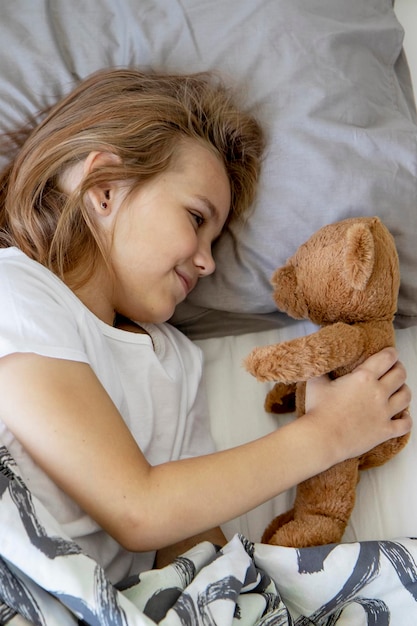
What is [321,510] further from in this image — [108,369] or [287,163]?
[287,163]

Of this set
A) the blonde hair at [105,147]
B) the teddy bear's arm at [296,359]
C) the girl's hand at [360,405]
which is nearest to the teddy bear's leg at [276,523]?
the girl's hand at [360,405]

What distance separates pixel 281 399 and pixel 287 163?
0.37 m

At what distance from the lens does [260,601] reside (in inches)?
30.8

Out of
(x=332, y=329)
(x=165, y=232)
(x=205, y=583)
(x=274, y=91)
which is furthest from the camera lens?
(x=274, y=91)

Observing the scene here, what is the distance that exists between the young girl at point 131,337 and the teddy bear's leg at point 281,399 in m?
0.10

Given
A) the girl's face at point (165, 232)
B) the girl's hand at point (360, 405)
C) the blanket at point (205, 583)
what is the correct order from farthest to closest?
the girl's face at point (165, 232)
the girl's hand at point (360, 405)
the blanket at point (205, 583)

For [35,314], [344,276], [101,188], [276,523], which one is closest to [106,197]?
[101,188]

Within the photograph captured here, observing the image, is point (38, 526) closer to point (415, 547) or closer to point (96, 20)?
point (415, 547)

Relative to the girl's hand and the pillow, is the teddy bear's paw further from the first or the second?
the pillow

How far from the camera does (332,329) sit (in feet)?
2.85

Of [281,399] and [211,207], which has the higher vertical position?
[211,207]

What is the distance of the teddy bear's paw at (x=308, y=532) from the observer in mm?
869

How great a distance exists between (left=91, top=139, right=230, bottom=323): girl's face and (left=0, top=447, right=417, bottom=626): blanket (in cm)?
34

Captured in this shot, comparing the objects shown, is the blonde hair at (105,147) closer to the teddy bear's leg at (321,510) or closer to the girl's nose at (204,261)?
the girl's nose at (204,261)
